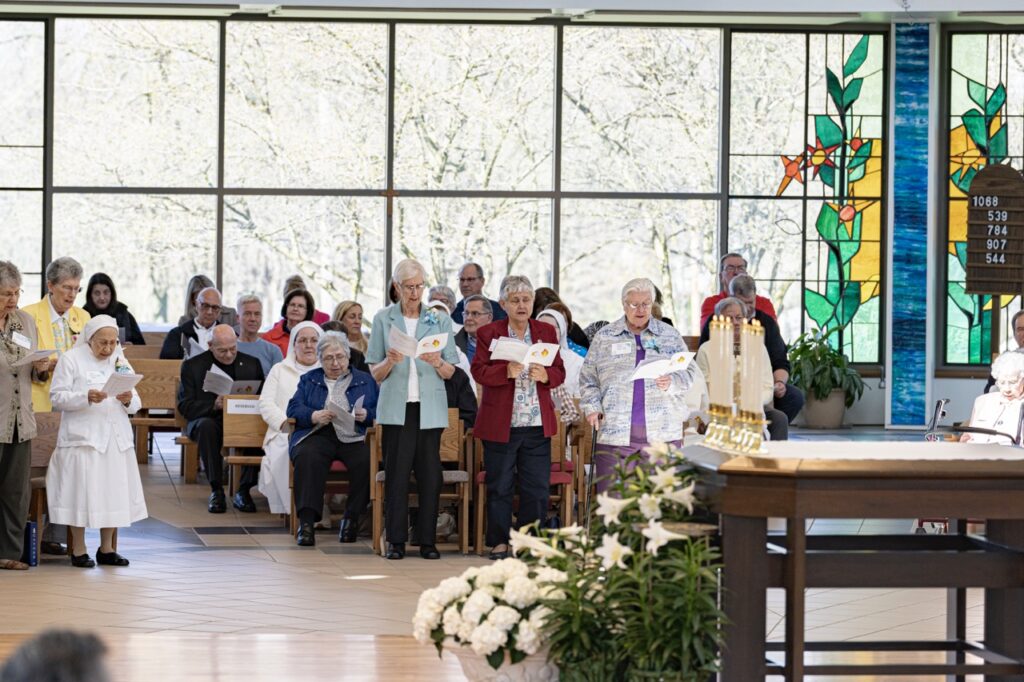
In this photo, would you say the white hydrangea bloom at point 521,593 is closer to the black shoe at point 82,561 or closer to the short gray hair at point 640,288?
the short gray hair at point 640,288

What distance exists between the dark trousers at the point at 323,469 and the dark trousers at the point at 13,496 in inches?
60.5

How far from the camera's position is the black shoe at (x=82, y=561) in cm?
732

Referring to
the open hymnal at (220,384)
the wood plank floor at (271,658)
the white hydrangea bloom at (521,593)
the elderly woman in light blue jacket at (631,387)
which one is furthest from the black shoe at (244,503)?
the white hydrangea bloom at (521,593)

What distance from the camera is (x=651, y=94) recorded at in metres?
14.8

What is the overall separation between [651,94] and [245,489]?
7.03 metres

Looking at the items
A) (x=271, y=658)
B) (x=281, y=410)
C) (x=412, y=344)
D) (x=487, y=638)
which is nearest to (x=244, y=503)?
(x=281, y=410)

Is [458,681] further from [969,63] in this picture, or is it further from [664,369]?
[969,63]

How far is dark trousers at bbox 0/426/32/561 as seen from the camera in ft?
23.7

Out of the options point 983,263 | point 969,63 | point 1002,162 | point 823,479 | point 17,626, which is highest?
point 969,63

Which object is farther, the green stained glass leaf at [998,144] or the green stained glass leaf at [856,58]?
the green stained glass leaf at [856,58]

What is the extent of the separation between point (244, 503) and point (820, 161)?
7.61 m

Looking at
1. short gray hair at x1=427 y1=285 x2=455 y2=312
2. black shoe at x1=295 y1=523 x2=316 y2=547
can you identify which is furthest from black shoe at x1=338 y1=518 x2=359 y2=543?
short gray hair at x1=427 y1=285 x2=455 y2=312

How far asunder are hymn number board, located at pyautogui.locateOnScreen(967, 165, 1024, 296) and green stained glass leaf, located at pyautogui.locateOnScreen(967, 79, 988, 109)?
3.78 feet

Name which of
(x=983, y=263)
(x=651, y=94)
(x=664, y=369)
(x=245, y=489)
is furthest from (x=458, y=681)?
(x=651, y=94)
